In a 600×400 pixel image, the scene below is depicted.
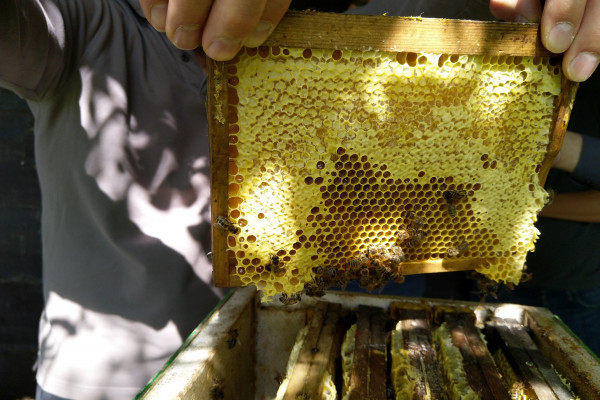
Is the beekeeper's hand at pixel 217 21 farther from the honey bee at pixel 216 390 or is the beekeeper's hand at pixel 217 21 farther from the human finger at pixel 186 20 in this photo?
the honey bee at pixel 216 390

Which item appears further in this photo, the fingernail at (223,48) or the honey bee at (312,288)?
the honey bee at (312,288)

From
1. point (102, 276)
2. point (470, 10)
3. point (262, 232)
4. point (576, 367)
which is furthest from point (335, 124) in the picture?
point (102, 276)

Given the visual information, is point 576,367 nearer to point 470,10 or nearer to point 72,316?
point 470,10

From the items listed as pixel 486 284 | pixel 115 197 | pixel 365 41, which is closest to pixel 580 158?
pixel 486 284

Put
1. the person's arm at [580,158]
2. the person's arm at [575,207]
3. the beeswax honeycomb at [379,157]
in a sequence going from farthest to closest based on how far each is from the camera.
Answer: the person's arm at [575,207]
the person's arm at [580,158]
the beeswax honeycomb at [379,157]

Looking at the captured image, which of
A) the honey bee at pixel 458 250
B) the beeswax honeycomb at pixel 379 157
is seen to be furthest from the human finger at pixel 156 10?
the honey bee at pixel 458 250

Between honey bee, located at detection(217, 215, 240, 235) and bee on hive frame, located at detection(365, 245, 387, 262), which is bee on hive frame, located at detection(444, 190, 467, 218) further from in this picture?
Answer: honey bee, located at detection(217, 215, 240, 235)
